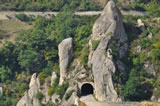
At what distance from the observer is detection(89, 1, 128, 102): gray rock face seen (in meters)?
57.9

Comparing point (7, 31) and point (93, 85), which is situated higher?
point (7, 31)

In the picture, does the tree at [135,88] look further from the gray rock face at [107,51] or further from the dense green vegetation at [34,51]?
the dense green vegetation at [34,51]

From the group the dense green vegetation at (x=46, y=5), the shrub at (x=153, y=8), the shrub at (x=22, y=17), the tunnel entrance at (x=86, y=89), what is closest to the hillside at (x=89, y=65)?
the tunnel entrance at (x=86, y=89)

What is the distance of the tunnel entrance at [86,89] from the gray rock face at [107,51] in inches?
67.8

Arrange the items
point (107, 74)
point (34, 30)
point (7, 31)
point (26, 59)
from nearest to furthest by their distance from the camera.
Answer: point (107, 74) → point (26, 59) → point (34, 30) → point (7, 31)

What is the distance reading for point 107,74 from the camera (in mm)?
58406

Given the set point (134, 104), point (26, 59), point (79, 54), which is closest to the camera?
point (134, 104)

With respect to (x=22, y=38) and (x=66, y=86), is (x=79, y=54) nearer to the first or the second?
(x=66, y=86)

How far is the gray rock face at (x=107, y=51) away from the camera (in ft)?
190

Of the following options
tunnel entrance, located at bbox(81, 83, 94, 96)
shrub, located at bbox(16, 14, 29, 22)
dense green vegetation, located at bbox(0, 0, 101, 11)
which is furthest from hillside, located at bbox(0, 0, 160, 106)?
dense green vegetation, located at bbox(0, 0, 101, 11)

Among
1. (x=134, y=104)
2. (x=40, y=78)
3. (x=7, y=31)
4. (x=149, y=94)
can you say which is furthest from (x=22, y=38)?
(x=134, y=104)

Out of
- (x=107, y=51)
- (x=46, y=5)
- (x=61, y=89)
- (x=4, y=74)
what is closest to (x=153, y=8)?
(x=46, y=5)

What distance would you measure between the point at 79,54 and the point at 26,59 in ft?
48.6

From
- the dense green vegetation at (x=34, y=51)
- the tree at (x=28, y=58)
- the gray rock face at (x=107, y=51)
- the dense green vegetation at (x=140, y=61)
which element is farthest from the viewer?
the tree at (x=28, y=58)
